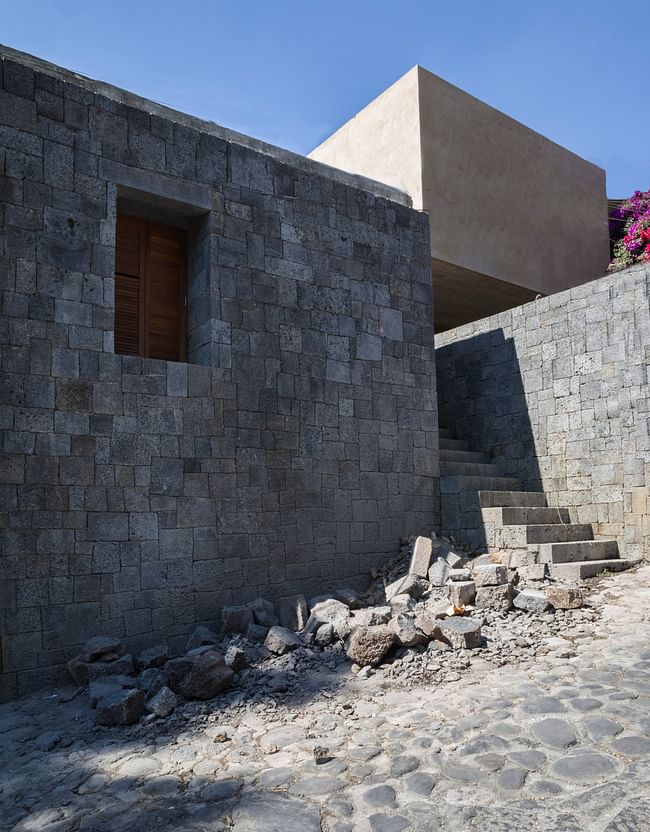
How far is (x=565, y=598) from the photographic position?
5.47 m

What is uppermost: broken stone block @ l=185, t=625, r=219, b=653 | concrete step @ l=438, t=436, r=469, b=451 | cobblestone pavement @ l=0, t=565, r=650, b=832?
concrete step @ l=438, t=436, r=469, b=451

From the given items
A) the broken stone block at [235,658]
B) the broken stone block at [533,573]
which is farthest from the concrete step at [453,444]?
the broken stone block at [235,658]

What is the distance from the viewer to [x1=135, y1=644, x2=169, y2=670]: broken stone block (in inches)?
199

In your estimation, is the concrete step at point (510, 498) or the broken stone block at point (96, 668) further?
the concrete step at point (510, 498)

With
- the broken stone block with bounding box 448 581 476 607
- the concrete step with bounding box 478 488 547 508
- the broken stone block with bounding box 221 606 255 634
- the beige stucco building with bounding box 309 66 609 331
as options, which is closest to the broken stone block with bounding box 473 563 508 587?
the broken stone block with bounding box 448 581 476 607

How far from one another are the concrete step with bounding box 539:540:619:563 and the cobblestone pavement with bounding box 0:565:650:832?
172cm

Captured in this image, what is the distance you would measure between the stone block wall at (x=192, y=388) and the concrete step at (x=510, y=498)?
0.58m

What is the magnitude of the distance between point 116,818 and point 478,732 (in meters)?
1.82

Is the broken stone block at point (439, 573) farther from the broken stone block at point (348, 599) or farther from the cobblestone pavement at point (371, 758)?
the cobblestone pavement at point (371, 758)

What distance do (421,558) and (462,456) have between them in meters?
2.46

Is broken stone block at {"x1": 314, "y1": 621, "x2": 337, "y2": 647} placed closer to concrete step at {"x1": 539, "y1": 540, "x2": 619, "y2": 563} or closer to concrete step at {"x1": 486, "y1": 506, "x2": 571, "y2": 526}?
concrete step at {"x1": 539, "y1": 540, "x2": 619, "y2": 563}

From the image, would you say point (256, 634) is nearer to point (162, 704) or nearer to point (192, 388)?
point (162, 704)

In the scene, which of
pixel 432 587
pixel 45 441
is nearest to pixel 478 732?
pixel 432 587

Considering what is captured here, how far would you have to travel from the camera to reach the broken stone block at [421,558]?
6504 millimetres
